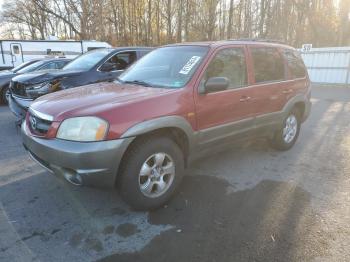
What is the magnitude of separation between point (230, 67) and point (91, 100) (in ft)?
6.26

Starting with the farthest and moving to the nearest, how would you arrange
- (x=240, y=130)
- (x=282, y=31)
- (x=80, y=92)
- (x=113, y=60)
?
(x=282, y=31), (x=113, y=60), (x=240, y=130), (x=80, y=92)

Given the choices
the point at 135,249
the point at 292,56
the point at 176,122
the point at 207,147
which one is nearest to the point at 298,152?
the point at 292,56

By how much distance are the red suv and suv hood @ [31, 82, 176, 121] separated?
0.04 ft

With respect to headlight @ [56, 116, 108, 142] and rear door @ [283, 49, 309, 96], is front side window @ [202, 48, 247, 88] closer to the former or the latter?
rear door @ [283, 49, 309, 96]

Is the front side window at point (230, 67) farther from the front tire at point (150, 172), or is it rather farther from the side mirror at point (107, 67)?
the side mirror at point (107, 67)

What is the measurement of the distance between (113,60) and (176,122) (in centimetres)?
448

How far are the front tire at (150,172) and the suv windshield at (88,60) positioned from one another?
432 centimetres

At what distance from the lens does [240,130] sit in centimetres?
412

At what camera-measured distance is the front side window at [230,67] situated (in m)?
3.70

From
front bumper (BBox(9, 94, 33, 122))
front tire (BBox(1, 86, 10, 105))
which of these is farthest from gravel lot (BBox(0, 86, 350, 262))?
front tire (BBox(1, 86, 10, 105))

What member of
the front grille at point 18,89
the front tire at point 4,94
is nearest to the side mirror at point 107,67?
the front grille at point 18,89

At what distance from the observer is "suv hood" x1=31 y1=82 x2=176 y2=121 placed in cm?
289

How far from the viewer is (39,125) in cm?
315

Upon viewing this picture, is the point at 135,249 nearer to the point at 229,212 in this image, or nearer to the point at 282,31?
the point at 229,212
